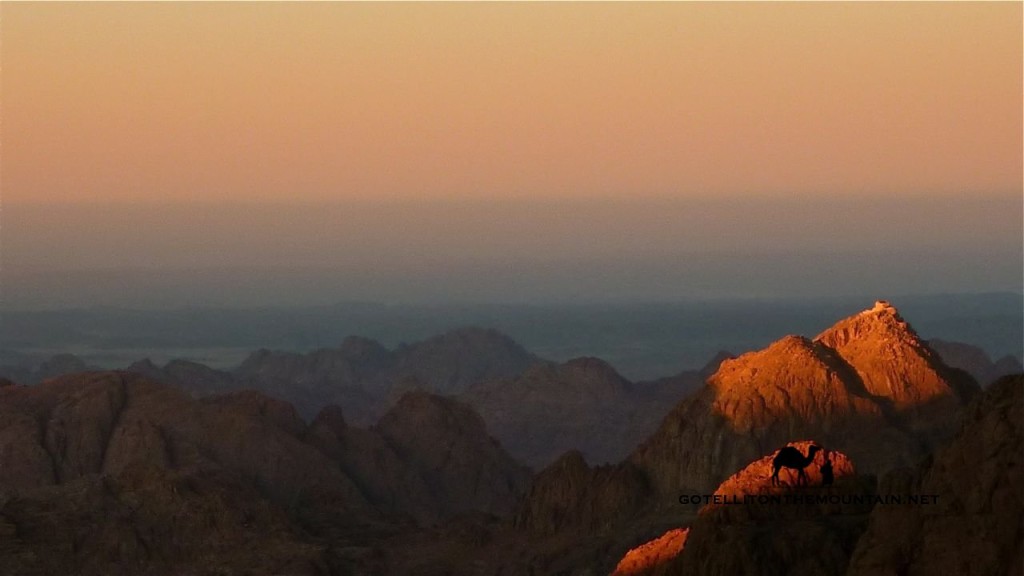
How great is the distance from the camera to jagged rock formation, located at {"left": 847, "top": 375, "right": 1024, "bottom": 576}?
93500mm

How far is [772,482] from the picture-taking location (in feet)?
412

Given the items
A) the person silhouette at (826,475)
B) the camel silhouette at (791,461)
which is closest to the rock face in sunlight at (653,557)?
the camel silhouette at (791,461)

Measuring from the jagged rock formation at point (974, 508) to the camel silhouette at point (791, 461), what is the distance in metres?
20.6

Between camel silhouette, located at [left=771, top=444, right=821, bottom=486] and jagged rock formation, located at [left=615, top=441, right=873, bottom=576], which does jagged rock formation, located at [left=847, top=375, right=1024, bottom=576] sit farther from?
camel silhouette, located at [left=771, top=444, right=821, bottom=486]

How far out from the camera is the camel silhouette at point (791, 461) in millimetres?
122500

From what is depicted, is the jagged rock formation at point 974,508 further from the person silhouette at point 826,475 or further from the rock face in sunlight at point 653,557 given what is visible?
the rock face in sunlight at point 653,557

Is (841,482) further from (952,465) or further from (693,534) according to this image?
(952,465)

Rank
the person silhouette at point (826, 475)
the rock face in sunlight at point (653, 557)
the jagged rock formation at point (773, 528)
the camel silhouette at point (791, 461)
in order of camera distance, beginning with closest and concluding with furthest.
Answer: the jagged rock formation at point (773, 528) → the camel silhouette at point (791, 461) → the person silhouette at point (826, 475) → the rock face in sunlight at point (653, 557)

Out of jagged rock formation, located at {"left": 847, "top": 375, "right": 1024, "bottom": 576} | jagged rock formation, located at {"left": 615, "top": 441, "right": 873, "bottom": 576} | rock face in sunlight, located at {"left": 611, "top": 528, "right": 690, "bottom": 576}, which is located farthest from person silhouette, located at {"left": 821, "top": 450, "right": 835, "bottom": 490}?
jagged rock formation, located at {"left": 847, "top": 375, "right": 1024, "bottom": 576}

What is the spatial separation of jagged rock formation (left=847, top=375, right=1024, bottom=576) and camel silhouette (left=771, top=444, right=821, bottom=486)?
20.6 meters

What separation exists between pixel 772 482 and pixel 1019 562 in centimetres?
3367

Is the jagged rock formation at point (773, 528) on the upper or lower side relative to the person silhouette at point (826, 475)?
lower

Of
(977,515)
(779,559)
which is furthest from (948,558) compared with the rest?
(779,559)

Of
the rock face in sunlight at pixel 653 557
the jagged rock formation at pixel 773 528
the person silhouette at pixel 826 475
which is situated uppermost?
the person silhouette at pixel 826 475
